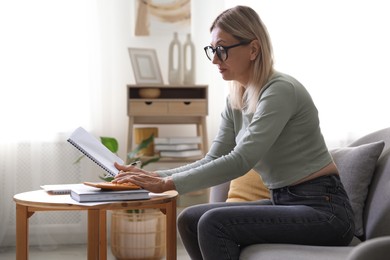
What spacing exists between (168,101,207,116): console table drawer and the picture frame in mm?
169

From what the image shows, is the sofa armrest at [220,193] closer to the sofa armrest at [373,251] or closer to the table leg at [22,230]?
the table leg at [22,230]

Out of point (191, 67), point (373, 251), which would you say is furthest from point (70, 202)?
point (191, 67)

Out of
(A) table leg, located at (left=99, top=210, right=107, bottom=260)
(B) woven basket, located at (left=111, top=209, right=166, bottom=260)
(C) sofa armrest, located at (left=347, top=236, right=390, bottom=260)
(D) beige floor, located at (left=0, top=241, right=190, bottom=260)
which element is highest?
(C) sofa armrest, located at (left=347, top=236, right=390, bottom=260)

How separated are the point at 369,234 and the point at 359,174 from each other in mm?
230

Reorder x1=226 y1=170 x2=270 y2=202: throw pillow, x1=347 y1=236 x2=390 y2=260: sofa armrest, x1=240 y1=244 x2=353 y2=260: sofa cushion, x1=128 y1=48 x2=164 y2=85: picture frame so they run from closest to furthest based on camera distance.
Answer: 1. x1=347 y1=236 x2=390 y2=260: sofa armrest
2. x1=240 y1=244 x2=353 y2=260: sofa cushion
3. x1=226 y1=170 x2=270 y2=202: throw pillow
4. x1=128 y1=48 x2=164 y2=85: picture frame

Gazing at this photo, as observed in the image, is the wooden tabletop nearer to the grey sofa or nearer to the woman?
the woman

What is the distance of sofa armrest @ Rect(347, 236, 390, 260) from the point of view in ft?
5.21

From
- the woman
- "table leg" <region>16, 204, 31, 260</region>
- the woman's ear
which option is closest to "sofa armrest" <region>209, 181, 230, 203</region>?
the woman

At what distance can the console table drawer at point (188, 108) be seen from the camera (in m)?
3.89

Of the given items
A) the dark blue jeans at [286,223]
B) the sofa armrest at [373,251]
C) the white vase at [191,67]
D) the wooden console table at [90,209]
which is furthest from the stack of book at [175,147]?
the sofa armrest at [373,251]

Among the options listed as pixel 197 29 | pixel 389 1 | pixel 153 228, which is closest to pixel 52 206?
pixel 153 228

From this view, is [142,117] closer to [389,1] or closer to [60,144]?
[60,144]

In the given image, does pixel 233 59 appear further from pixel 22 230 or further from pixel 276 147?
pixel 22 230

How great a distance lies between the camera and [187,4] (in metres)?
4.21
